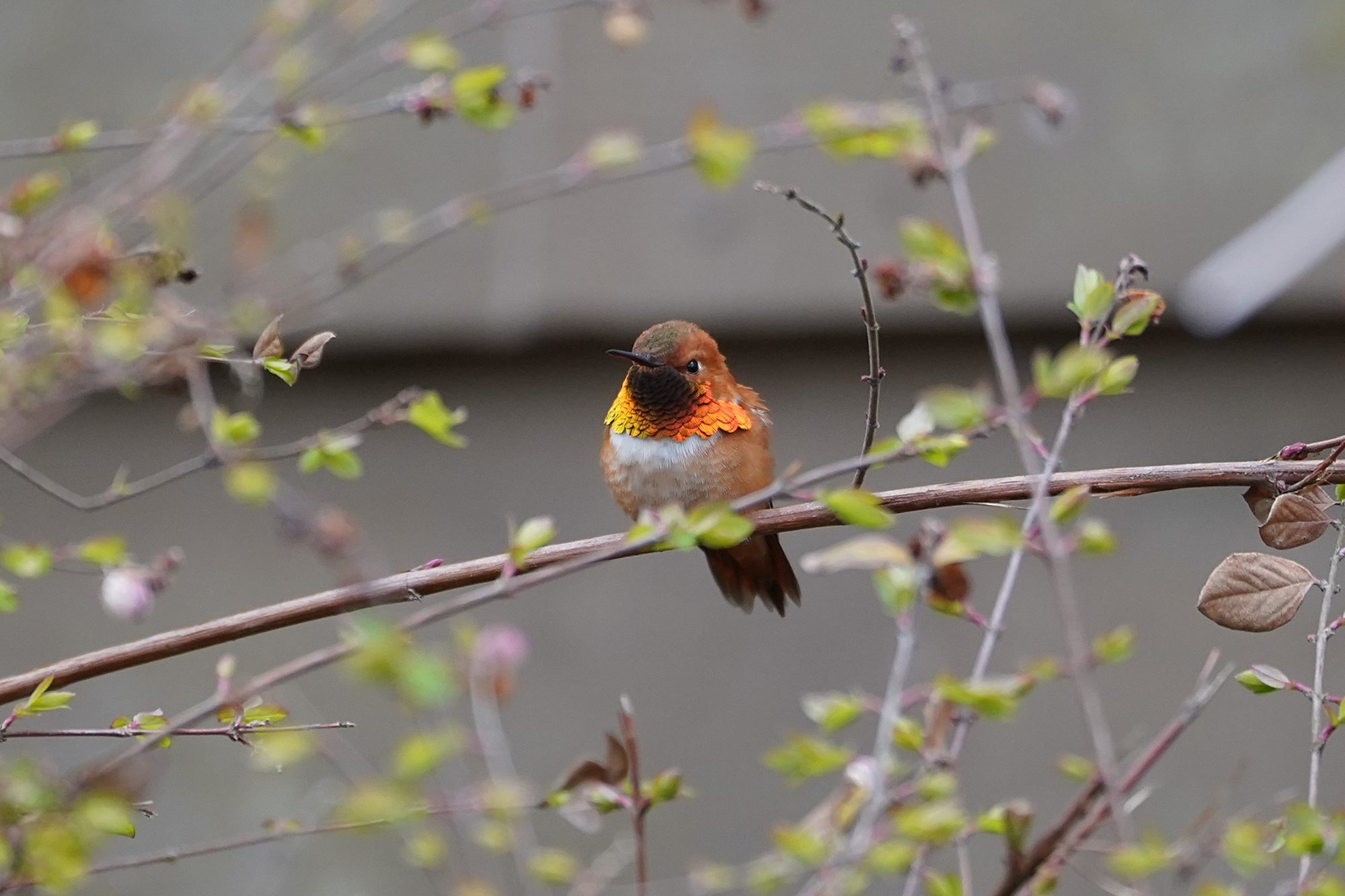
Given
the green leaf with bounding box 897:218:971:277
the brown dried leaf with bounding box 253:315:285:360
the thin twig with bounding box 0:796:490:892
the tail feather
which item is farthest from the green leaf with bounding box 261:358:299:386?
the tail feather

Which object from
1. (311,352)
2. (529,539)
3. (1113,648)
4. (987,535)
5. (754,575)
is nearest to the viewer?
(987,535)

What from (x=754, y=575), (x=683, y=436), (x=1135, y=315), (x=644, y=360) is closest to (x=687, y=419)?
(x=683, y=436)

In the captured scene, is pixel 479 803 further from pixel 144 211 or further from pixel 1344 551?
pixel 144 211

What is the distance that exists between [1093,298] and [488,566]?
2.23ft

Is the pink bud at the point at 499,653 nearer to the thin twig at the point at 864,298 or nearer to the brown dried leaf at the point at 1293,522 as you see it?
the thin twig at the point at 864,298

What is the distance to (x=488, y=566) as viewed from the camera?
136 centimetres

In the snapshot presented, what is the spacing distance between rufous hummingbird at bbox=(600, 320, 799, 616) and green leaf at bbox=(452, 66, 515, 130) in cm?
79

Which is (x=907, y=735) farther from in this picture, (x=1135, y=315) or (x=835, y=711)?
(x=1135, y=315)

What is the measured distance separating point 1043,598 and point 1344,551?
2065 millimetres

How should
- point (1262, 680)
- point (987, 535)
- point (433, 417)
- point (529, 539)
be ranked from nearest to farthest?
1. point (987, 535)
2. point (529, 539)
3. point (1262, 680)
4. point (433, 417)

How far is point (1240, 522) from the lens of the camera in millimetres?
3297

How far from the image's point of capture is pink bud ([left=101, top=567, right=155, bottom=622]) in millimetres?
1368

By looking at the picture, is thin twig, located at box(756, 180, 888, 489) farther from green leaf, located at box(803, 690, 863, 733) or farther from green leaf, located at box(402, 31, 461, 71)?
green leaf, located at box(402, 31, 461, 71)

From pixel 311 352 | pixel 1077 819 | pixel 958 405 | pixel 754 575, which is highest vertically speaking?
pixel 958 405
